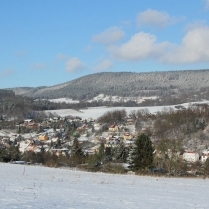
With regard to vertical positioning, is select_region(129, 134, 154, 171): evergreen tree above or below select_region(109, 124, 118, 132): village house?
A: above

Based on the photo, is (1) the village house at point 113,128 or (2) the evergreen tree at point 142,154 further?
(1) the village house at point 113,128

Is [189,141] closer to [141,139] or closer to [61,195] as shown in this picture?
[141,139]

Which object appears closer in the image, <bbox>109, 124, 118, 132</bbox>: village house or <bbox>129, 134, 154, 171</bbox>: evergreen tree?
<bbox>129, 134, 154, 171</bbox>: evergreen tree

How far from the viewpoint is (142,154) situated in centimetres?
3741

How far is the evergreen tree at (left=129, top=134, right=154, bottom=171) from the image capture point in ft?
121

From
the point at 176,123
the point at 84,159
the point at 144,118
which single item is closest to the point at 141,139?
the point at 84,159

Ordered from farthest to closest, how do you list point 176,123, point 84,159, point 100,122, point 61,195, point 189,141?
point 100,122 → point 176,123 → point 189,141 → point 84,159 → point 61,195

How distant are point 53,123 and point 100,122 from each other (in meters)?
21.6

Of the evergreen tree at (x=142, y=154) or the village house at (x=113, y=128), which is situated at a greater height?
the evergreen tree at (x=142, y=154)

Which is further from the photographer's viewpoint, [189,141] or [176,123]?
[176,123]

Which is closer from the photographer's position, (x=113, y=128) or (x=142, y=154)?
(x=142, y=154)

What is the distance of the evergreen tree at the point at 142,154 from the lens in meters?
36.9

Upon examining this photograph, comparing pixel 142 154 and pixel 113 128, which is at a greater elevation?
pixel 142 154

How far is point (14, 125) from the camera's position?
527 ft
